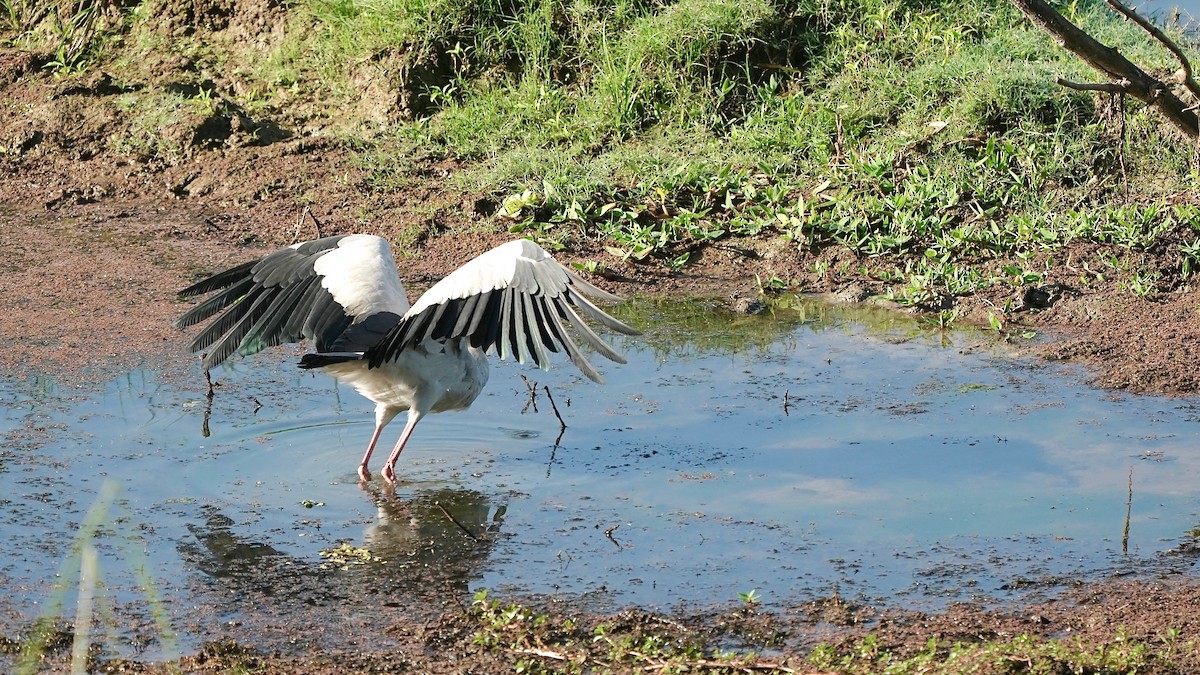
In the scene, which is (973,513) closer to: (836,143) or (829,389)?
(829,389)

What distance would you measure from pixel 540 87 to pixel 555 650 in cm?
554

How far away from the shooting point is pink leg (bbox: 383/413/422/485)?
5406mm

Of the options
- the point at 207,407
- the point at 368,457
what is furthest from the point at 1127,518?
the point at 207,407

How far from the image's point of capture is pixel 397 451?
5.53 m

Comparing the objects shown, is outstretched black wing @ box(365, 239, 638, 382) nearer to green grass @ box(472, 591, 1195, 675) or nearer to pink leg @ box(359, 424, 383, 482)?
pink leg @ box(359, 424, 383, 482)

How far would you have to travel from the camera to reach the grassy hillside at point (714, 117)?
24.6 ft

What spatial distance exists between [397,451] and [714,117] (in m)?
3.72

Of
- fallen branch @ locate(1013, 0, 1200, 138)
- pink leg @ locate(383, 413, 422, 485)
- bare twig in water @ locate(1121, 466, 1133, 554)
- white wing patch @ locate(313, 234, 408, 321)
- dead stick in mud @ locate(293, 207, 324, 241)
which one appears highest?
fallen branch @ locate(1013, 0, 1200, 138)

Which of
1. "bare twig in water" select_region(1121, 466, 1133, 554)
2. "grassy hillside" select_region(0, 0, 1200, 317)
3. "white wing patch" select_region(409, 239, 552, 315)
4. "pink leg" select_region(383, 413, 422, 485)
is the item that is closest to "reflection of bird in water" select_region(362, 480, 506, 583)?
"pink leg" select_region(383, 413, 422, 485)

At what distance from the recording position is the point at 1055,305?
272 inches

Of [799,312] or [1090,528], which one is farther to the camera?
[799,312]

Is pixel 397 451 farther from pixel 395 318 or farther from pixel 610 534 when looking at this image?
pixel 610 534

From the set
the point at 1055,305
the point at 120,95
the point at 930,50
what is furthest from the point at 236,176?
the point at 1055,305

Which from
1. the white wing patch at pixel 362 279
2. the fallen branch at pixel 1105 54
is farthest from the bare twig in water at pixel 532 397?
the fallen branch at pixel 1105 54
